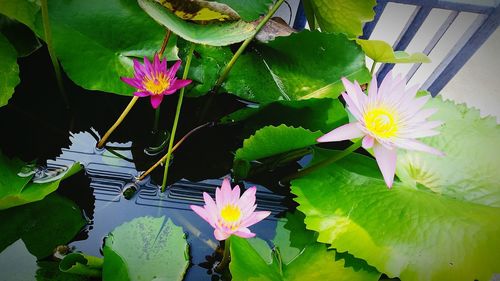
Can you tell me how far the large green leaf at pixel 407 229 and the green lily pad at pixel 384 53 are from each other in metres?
0.28

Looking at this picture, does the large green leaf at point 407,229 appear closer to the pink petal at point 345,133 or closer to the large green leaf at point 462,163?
the large green leaf at point 462,163

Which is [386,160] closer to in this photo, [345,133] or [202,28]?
[345,133]

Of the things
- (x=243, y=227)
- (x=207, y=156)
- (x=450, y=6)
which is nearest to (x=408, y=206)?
(x=243, y=227)

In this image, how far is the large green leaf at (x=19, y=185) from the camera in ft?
2.08

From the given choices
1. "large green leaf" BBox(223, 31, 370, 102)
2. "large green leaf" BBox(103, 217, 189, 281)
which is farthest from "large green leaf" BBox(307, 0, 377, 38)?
"large green leaf" BBox(103, 217, 189, 281)

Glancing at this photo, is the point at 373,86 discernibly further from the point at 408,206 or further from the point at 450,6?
the point at 450,6

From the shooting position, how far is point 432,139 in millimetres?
831

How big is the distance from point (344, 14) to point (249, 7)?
0.22 m

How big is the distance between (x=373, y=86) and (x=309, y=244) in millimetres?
343

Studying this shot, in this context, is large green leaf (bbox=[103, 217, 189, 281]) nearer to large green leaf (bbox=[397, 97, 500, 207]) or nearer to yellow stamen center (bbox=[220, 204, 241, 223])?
yellow stamen center (bbox=[220, 204, 241, 223])

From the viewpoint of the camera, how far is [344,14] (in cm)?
84

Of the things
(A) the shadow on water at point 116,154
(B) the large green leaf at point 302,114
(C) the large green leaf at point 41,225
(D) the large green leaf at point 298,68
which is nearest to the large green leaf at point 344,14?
(D) the large green leaf at point 298,68

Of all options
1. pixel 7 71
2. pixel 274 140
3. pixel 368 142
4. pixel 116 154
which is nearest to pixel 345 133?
pixel 368 142

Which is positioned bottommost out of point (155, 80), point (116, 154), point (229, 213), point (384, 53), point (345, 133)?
point (116, 154)
